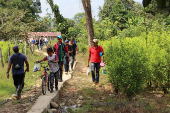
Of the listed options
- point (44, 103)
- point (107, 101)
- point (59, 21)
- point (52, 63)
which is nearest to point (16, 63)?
point (52, 63)

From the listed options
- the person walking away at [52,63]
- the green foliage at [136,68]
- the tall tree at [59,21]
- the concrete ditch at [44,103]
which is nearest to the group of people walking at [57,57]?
the person walking away at [52,63]

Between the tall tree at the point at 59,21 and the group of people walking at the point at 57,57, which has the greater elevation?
the tall tree at the point at 59,21

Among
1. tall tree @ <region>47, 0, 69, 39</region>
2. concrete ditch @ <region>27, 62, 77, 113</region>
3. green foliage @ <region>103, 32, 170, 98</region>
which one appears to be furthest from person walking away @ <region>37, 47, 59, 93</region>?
tall tree @ <region>47, 0, 69, 39</region>

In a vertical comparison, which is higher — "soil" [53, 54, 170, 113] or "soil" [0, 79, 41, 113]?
"soil" [0, 79, 41, 113]

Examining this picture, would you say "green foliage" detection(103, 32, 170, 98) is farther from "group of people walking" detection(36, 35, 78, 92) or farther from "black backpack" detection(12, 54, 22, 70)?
"black backpack" detection(12, 54, 22, 70)

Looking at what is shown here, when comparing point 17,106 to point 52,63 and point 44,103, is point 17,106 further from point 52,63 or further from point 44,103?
point 52,63

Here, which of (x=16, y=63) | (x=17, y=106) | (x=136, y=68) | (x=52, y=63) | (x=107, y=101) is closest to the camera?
(x=17, y=106)

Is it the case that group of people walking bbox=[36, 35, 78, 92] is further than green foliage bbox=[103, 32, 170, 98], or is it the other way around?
group of people walking bbox=[36, 35, 78, 92]

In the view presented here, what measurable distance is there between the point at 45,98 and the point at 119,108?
2.16 meters

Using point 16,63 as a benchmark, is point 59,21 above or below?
above

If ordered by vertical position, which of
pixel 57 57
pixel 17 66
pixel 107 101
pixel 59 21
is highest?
pixel 59 21

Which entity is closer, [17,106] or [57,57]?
[17,106]

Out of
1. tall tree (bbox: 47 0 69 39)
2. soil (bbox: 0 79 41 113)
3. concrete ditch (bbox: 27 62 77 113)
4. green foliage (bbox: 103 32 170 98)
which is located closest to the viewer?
concrete ditch (bbox: 27 62 77 113)

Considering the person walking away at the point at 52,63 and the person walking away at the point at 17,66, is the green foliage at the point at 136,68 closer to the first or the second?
the person walking away at the point at 52,63
